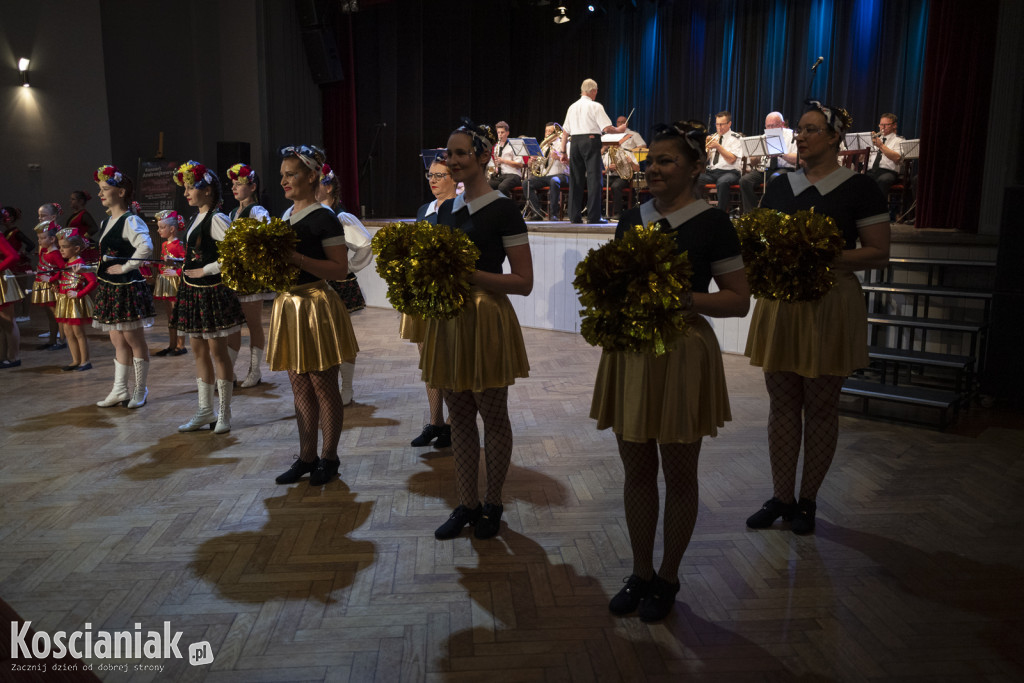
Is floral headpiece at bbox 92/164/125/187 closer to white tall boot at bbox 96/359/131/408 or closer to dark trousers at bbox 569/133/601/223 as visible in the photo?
white tall boot at bbox 96/359/131/408

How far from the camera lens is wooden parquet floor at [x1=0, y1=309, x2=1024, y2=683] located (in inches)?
94.3

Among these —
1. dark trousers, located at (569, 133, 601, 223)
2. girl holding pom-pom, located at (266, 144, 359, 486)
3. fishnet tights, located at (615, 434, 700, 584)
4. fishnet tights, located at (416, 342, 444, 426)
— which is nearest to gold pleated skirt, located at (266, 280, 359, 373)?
girl holding pom-pom, located at (266, 144, 359, 486)

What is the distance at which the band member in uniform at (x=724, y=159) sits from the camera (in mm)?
9180

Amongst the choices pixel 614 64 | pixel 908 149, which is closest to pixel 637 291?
pixel 908 149

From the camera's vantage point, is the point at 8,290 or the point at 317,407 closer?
the point at 317,407

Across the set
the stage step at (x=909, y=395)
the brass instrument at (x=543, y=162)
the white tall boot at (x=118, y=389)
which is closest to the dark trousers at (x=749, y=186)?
the brass instrument at (x=543, y=162)

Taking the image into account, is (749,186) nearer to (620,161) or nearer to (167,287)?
(620,161)

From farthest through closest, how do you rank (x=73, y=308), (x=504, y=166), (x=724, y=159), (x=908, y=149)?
(x=504, y=166), (x=724, y=159), (x=908, y=149), (x=73, y=308)

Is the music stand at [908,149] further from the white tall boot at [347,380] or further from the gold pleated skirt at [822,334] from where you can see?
the white tall boot at [347,380]

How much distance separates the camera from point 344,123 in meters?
13.6

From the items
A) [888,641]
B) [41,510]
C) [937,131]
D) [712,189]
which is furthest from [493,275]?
[712,189]

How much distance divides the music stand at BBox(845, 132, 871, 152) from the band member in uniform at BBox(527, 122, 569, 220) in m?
3.81

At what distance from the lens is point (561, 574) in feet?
9.59

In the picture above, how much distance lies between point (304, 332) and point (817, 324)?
2335 millimetres
